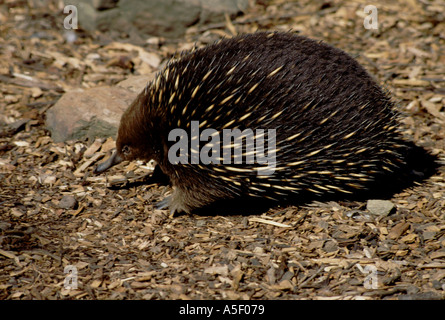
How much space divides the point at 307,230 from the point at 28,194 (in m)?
2.61

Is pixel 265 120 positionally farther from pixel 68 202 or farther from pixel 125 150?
pixel 68 202

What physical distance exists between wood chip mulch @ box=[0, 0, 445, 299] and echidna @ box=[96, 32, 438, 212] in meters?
0.39

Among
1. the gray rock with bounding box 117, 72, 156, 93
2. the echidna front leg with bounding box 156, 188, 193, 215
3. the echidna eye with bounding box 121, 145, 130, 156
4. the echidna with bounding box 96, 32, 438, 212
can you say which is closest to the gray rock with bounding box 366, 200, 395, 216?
the echidna with bounding box 96, 32, 438, 212

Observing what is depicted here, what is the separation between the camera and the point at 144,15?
737 centimetres

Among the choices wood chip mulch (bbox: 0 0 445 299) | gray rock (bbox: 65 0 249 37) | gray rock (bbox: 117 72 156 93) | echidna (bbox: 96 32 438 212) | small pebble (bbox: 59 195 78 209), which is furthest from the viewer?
gray rock (bbox: 65 0 249 37)

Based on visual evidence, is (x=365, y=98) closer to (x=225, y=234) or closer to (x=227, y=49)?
(x=227, y=49)

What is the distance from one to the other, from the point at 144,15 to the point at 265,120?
A: 3980mm

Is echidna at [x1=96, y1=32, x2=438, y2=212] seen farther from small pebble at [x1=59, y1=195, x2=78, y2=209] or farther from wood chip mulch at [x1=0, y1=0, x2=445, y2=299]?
small pebble at [x1=59, y1=195, x2=78, y2=209]

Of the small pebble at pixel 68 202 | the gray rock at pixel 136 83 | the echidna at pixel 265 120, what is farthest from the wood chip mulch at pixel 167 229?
the gray rock at pixel 136 83

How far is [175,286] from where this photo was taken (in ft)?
12.3

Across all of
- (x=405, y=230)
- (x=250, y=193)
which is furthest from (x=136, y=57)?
(x=405, y=230)

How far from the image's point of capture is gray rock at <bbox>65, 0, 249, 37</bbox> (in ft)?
24.0

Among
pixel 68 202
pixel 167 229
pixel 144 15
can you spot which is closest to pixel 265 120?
pixel 167 229

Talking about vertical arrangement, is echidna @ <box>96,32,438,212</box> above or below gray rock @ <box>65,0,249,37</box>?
below
